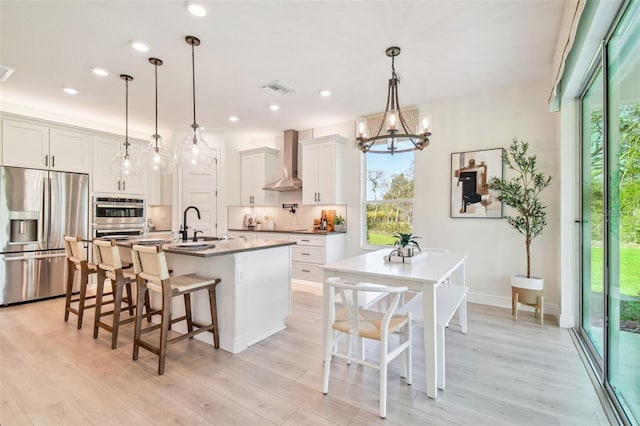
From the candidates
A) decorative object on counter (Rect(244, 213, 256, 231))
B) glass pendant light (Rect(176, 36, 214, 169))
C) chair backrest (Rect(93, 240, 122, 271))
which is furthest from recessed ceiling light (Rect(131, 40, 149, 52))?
decorative object on counter (Rect(244, 213, 256, 231))

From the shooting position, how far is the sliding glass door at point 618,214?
5.48 ft

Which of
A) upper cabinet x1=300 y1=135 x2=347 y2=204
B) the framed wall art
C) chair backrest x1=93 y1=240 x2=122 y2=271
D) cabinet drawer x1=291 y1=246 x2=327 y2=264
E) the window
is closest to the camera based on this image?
chair backrest x1=93 y1=240 x2=122 y2=271

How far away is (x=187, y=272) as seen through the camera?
2.99 metres

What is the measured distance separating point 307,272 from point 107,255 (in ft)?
9.61

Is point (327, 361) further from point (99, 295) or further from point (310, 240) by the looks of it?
point (310, 240)

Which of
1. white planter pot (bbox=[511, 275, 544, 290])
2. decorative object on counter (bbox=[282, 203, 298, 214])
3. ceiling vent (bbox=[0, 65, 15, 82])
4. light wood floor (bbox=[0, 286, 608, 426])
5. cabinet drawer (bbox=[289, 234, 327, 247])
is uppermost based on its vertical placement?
ceiling vent (bbox=[0, 65, 15, 82])

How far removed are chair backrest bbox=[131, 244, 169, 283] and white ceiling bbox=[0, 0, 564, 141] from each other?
6.22ft

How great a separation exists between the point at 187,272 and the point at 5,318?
2.49m

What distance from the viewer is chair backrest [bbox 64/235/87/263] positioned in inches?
125

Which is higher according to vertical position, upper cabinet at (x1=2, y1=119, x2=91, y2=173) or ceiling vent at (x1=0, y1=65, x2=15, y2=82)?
ceiling vent at (x1=0, y1=65, x2=15, y2=82)

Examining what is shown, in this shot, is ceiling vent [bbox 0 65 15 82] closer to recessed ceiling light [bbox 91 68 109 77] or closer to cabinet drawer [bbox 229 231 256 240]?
recessed ceiling light [bbox 91 68 109 77]

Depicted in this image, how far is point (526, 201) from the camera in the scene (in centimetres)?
343

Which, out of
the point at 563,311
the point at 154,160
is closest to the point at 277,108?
the point at 154,160

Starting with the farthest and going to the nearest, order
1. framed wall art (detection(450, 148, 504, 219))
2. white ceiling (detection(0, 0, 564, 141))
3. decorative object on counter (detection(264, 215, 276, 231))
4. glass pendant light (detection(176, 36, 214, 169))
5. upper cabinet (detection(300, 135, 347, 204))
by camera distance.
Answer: decorative object on counter (detection(264, 215, 276, 231))
upper cabinet (detection(300, 135, 347, 204))
framed wall art (detection(450, 148, 504, 219))
glass pendant light (detection(176, 36, 214, 169))
white ceiling (detection(0, 0, 564, 141))
